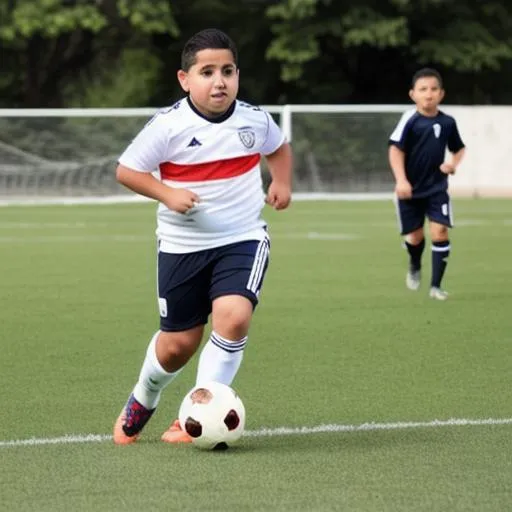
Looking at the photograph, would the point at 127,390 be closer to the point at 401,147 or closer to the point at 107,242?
the point at 401,147

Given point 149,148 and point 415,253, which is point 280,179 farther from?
point 415,253

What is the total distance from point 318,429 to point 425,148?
673cm

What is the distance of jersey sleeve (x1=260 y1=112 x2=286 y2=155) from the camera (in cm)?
730

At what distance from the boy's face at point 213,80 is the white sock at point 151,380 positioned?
1045 millimetres

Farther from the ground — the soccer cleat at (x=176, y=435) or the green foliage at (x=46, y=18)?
the soccer cleat at (x=176, y=435)

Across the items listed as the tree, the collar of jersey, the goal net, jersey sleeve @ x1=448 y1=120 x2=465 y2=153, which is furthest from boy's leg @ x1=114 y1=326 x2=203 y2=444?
the tree

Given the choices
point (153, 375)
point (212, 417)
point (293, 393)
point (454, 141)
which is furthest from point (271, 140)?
point (454, 141)

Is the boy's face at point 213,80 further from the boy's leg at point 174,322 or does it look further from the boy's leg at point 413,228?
the boy's leg at point 413,228

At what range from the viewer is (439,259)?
1370 cm

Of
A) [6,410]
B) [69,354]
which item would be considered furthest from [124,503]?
[69,354]

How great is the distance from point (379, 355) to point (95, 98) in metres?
31.8

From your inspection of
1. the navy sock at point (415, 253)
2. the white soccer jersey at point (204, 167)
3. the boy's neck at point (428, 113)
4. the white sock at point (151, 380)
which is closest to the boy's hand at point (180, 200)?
the white soccer jersey at point (204, 167)

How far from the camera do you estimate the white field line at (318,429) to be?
284 inches

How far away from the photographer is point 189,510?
5801 mm
